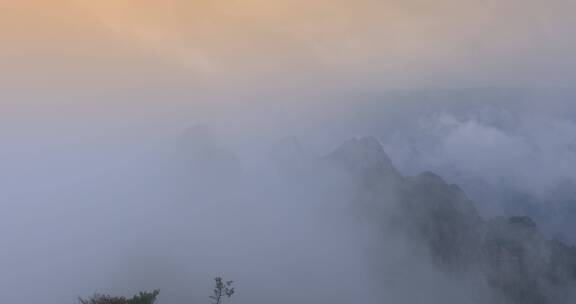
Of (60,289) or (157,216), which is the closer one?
(60,289)

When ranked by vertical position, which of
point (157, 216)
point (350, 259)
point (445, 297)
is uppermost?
point (157, 216)

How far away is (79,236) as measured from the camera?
580 feet

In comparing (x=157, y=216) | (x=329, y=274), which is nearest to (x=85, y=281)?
(x=157, y=216)

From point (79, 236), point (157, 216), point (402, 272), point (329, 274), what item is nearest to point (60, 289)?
point (79, 236)

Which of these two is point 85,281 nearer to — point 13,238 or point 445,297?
Answer: point 13,238

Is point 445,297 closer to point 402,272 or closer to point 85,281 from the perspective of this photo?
point 402,272

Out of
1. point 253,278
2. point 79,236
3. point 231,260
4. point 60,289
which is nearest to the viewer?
point 60,289

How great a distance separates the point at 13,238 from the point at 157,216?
4608cm

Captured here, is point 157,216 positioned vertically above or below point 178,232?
above

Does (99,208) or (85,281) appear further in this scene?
(99,208)

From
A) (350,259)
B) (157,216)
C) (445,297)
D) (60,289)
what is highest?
(157,216)

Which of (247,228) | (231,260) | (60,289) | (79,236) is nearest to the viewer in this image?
(60,289)

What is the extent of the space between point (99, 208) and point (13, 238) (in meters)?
33.2

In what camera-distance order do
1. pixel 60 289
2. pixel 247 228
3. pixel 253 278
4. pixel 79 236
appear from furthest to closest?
pixel 247 228 < pixel 79 236 < pixel 253 278 < pixel 60 289
